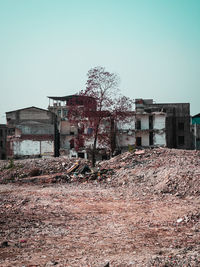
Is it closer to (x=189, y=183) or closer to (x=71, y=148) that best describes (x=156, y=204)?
(x=189, y=183)

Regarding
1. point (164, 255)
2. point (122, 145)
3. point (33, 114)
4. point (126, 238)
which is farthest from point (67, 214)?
point (33, 114)

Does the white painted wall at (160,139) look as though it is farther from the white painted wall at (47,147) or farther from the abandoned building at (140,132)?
the white painted wall at (47,147)

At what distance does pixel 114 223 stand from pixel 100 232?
2.85 feet

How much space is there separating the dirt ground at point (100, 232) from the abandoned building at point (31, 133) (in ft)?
90.3

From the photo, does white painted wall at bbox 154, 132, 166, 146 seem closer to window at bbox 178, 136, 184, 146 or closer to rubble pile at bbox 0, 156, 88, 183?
window at bbox 178, 136, 184, 146

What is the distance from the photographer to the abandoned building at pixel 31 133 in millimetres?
37625

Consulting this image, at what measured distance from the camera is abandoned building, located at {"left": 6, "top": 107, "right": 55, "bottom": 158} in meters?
37.6

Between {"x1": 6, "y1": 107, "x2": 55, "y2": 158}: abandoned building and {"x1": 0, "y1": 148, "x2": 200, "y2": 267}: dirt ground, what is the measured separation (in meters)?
22.7

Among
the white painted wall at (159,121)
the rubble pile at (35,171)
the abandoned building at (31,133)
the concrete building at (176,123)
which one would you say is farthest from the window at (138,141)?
the rubble pile at (35,171)

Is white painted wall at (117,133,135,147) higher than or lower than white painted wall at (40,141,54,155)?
higher

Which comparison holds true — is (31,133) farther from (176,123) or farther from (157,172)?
(157,172)

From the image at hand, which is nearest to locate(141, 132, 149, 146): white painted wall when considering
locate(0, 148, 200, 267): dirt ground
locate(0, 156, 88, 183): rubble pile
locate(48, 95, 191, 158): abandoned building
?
locate(48, 95, 191, 158): abandoned building

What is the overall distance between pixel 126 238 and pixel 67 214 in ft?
9.44

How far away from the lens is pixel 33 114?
39812 millimetres
